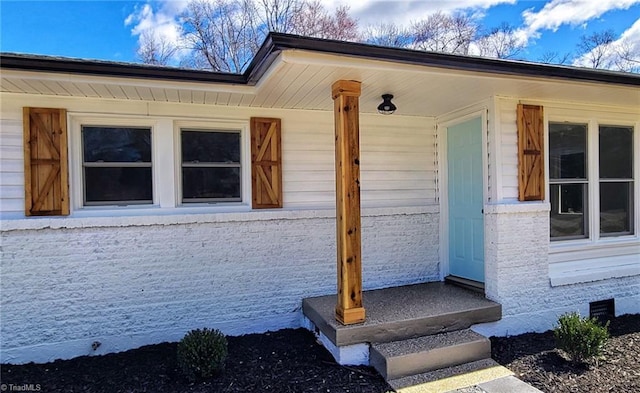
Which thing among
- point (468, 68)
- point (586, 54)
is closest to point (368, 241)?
point (468, 68)

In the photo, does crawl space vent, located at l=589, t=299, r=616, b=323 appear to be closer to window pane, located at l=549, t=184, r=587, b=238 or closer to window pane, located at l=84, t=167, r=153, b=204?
window pane, located at l=549, t=184, r=587, b=238

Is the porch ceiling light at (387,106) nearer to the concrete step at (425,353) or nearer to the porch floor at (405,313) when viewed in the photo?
the porch floor at (405,313)

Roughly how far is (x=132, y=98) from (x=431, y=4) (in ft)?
37.2

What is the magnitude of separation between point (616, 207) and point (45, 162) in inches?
267

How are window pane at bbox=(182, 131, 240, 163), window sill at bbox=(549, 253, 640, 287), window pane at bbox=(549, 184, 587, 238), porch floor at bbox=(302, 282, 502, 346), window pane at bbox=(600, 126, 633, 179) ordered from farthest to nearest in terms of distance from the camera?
window pane at bbox=(600, 126, 633, 179) → window pane at bbox=(549, 184, 587, 238) → window sill at bbox=(549, 253, 640, 287) → window pane at bbox=(182, 131, 240, 163) → porch floor at bbox=(302, 282, 502, 346)

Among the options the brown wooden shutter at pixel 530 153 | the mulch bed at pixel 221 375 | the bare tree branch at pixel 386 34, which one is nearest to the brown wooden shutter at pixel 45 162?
the mulch bed at pixel 221 375

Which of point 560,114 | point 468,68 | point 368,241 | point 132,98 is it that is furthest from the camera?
point 368,241

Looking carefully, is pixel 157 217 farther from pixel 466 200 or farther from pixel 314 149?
pixel 466 200

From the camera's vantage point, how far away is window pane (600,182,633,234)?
196 inches

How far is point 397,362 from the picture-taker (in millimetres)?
3312

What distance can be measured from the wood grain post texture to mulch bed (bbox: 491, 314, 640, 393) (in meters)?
1.57

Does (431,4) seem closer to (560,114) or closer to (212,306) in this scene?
(560,114)

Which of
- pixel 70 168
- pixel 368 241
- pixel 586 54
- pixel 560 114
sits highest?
pixel 586 54

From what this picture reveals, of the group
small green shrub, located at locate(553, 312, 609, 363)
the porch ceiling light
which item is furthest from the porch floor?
the porch ceiling light
